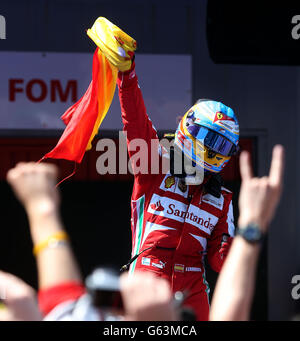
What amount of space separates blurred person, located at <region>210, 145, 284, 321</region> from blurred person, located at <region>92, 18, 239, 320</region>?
1525 millimetres

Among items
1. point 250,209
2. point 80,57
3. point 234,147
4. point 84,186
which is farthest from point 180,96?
point 250,209

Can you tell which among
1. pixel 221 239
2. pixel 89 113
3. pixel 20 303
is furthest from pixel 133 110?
pixel 20 303

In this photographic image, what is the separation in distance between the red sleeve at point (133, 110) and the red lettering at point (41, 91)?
3003 millimetres

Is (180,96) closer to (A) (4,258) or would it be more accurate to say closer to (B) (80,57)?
(B) (80,57)

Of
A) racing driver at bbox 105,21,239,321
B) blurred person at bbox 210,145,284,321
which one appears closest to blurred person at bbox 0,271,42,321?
blurred person at bbox 210,145,284,321

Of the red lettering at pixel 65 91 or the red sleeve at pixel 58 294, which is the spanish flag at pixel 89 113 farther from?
the red lettering at pixel 65 91

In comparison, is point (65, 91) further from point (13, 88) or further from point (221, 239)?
point (221, 239)

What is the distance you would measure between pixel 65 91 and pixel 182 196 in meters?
3.09

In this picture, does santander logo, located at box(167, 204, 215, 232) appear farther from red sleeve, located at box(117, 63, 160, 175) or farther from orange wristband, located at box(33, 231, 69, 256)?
orange wristband, located at box(33, 231, 69, 256)

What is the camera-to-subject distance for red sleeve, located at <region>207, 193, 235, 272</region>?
296cm

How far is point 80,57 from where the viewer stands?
5703 mm

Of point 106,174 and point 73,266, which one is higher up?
Answer: point 73,266

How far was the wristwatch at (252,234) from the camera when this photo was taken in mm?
1300

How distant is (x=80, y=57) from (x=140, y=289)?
188 inches
